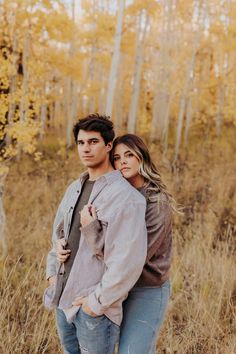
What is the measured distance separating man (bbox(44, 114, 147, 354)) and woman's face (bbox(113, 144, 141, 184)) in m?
0.06

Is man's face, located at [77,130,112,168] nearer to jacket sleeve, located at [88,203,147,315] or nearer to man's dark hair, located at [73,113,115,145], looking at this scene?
man's dark hair, located at [73,113,115,145]

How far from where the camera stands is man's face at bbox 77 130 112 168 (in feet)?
6.55

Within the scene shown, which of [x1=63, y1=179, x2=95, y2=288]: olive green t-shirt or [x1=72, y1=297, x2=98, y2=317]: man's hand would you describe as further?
[x1=63, y1=179, x2=95, y2=288]: olive green t-shirt

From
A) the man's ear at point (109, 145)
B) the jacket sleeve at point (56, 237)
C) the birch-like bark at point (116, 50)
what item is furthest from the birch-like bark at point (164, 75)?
the man's ear at point (109, 145)

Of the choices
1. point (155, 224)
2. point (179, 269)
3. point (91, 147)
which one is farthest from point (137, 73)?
point (155, 224)

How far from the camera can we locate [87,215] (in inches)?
74.2

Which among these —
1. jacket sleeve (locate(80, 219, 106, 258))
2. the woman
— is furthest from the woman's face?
jacket sleeve (locate(80, 219, 106, 258))

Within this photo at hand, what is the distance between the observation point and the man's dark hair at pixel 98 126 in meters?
1.99

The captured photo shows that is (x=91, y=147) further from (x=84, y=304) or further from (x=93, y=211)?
(x=84, y=304)

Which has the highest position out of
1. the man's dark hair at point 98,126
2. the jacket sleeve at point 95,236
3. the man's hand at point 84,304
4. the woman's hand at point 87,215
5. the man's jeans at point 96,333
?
the man's dark hair at point 98,126

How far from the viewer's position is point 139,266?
5.89ft

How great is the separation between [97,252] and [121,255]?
15cm

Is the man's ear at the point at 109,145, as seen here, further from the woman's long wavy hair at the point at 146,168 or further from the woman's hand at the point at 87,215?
the woman's hand at the point at 87,215

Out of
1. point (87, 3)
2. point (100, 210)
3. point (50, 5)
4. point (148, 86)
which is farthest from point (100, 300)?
point (148, 86)
